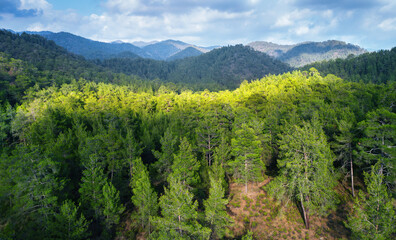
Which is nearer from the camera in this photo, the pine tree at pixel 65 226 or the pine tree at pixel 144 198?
the pine tree at pixel 65 226

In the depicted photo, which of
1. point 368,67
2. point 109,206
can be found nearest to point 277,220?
point 109,206

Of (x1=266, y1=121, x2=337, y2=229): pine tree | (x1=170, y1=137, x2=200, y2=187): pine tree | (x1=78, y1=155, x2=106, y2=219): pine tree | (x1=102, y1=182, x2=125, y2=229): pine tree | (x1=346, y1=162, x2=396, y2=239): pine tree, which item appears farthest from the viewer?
(x1=170, y1=137, x2=200, y2=187): pine tree

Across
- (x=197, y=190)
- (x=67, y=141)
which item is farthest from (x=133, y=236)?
(x=67, y=141)

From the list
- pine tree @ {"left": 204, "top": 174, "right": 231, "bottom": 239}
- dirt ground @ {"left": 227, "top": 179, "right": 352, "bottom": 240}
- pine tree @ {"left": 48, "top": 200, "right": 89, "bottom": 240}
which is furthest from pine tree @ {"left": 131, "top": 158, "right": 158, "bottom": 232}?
dirt ground @ {"left": 227, "top": 179, "right": 352, "bottom": 240}

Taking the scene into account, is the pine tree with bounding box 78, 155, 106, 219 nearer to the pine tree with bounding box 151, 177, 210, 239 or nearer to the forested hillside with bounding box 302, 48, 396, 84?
the pine tree with bounding box 151, 177, 210, 239

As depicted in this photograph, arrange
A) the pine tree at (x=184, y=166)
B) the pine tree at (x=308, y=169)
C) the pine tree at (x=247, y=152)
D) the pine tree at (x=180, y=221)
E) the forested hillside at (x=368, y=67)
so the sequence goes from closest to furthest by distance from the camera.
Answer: the pine tree at (x=180, y=221), the pine tree at (x=308, y=169), the pine tree at (x=184, y=166), the pine tree at (x=247, y=152), the forested hillside at (x=368, y=67)

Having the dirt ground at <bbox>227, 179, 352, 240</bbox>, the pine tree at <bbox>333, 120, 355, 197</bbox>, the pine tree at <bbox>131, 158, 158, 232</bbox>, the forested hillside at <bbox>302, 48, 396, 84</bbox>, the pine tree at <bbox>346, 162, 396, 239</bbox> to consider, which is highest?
the forested hillside at <bbox>302, 48, 396, 84</bbox>

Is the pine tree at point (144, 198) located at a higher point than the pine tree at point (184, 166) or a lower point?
lower

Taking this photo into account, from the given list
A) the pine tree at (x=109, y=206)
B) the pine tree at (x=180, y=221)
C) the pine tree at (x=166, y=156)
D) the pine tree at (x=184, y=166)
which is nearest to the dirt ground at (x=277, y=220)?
the pine tree at (x=184, y=166)

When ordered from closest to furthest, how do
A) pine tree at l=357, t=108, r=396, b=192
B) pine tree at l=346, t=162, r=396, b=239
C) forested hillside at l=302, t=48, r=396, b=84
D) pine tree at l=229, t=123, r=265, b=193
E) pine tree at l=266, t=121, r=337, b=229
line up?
1. pine tree at l=346, t=162, r=396, b=239
2. pine tree at l=266, t=121, r=337, b=229
3. pine tree at l=357, t=108, r=396, b=192
4. pine tree at l=229, t=123, r=265, b=193
5. forested hillside at l=302, t=48, r=396, b=84

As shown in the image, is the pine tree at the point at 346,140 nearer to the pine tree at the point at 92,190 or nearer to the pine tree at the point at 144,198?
the pine tree at the point at 144,198

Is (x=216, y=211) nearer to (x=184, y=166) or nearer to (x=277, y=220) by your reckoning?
(x=184, y=166)
